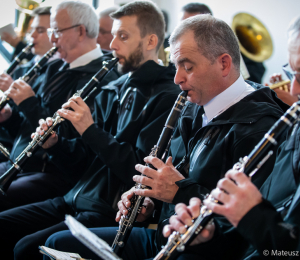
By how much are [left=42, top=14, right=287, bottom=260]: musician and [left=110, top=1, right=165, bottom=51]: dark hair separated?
0.77 meters

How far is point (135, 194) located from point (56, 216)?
89cm

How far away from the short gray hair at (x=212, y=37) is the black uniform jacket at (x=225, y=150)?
27 cm

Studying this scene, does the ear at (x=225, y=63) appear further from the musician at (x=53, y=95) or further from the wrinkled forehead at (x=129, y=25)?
the musician at (x=53, y=95)

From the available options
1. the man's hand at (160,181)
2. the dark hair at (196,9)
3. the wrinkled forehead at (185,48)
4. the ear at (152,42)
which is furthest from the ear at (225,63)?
the dark hair at (196,9)

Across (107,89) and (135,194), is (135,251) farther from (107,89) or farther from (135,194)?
(107,89)

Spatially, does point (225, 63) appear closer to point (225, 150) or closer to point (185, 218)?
point (225, 150)

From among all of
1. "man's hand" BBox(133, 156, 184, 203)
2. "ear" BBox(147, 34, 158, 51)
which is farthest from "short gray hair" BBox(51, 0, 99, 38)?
"man's hand" BBox(133, 156, 184, 203)

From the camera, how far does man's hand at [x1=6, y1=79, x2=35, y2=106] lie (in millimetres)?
2916

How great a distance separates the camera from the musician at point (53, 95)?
2.74 metres

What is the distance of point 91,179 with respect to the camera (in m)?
2.34

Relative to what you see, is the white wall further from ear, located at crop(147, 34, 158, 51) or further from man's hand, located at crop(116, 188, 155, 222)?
man's hand, located at crop(116, 188, 155, 222)

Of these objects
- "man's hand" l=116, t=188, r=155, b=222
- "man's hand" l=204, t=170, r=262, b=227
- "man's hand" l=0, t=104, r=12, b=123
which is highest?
"man's hand" l=0, t=104, r=12, b=123

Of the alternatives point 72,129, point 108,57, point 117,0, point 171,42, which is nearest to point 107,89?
point 72,129

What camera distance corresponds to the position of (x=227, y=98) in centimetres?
176
